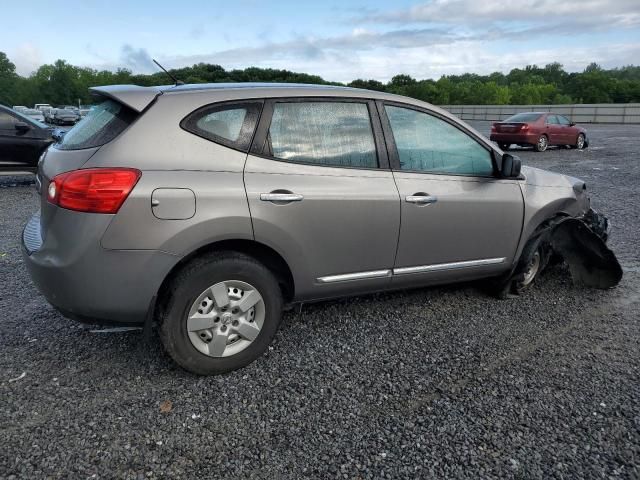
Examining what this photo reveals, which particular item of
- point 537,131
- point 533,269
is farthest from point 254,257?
point 537,131

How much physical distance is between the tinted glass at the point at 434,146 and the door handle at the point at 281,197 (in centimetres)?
89

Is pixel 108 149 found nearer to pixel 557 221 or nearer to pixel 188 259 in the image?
pixel 188 259

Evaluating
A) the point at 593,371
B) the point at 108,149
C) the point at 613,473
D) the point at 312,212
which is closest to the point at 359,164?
the point at 312,212

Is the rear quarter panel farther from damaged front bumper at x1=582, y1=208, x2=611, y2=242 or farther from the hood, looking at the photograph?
damaged front bumper at x1=582, y1=208, x2=611, y2=242

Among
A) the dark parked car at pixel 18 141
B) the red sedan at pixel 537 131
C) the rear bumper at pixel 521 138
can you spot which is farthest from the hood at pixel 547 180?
the red sedan at pixel 537 131

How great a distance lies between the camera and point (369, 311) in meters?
4.11

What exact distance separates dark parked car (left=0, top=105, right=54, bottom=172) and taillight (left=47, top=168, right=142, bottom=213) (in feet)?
27.4

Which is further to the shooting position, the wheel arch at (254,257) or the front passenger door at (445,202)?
the front passenger door at (445,202)

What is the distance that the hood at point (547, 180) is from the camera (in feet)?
14.0

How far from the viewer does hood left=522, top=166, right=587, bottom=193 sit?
428 centimetres

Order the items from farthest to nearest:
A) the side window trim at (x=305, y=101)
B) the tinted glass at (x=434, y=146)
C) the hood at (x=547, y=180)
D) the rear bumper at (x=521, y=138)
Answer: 1. the rear bumper at (x=521, y=138)
2. the hood at (x=547, y=180)
3. the tinted glass at (x=434, y=146)
4. the side window trim at (x=305, y=101)

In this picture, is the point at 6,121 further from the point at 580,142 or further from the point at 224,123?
the point at 580,142

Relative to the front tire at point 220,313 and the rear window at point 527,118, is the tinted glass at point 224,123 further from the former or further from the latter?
the rear window at point 527,118

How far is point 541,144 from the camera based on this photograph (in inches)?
747
